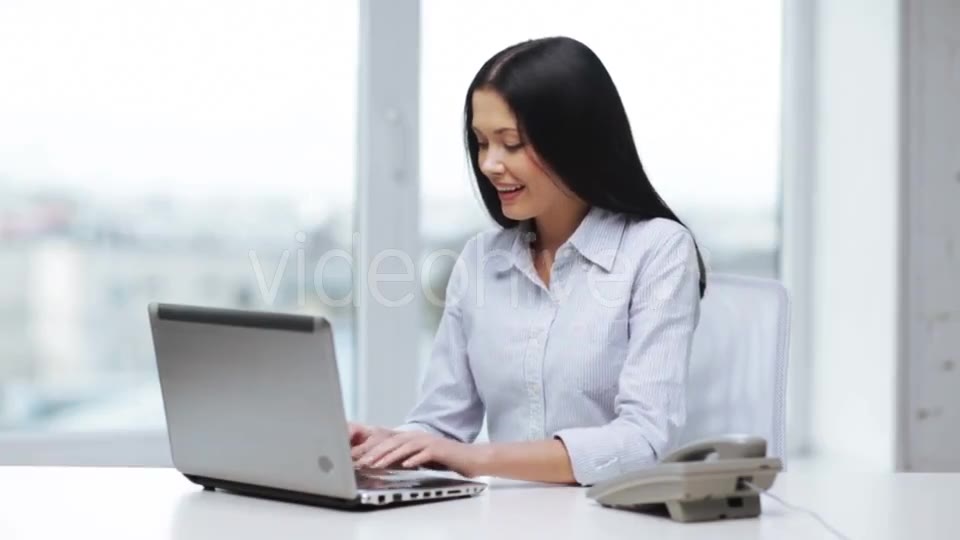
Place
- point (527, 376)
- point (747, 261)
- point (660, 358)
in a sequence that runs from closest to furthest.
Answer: point (660, 358)
point (527, 376)
point (747, 261)

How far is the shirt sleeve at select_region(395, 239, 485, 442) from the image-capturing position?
2111 mm

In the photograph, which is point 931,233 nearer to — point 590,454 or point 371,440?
point 590,454

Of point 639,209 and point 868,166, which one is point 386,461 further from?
point 868,166

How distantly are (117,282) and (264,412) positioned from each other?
166 centimetres

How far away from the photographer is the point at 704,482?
57.2 inches

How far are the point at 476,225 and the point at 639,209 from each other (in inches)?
52.6

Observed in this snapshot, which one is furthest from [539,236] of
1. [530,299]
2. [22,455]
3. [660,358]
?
[22,455]

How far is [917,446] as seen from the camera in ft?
10.9

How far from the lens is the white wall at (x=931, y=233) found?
10.8 feet

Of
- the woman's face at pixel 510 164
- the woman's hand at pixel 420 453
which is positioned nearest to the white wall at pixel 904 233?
the woman's face at pixel 510 164

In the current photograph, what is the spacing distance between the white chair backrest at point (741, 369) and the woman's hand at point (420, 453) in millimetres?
383

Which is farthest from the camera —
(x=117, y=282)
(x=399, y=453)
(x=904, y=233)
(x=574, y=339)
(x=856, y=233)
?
(x=856, y=233)

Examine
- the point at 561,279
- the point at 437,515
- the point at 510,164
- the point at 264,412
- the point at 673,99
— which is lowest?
the point at 437,515

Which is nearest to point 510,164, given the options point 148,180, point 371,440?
point 371,440
